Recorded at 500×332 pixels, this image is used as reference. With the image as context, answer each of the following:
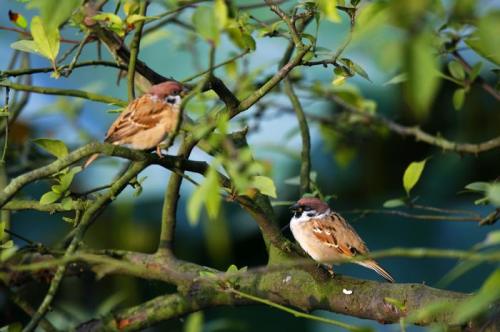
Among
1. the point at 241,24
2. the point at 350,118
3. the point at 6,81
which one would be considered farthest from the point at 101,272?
the point at 350,118

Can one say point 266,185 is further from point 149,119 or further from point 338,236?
point 338,236

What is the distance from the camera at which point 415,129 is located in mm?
2645

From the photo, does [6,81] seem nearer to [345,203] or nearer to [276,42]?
[276,42]

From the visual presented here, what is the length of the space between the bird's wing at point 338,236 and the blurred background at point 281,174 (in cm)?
33

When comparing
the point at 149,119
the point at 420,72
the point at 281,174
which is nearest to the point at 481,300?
the point at 420,72

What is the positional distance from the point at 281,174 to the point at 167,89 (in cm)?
139

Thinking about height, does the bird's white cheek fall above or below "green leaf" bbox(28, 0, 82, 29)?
above

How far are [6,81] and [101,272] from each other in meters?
0.48

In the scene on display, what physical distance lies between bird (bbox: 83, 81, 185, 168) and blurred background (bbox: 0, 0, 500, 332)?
592 millimetres

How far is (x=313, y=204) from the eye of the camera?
8.06ft

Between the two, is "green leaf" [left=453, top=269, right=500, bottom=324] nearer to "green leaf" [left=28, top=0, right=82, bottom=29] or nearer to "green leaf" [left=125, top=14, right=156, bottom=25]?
"green leaf" [left=28, top=0, right=82, bottom=29]

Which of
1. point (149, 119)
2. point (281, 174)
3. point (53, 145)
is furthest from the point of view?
point (281, 174)

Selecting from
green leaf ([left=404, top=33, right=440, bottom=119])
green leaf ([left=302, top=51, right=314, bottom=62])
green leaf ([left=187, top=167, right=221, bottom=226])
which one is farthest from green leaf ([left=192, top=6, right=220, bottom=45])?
green leaf ([left=302, top=51, right=314, bottom=62])

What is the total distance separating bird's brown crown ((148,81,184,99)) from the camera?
206cm
